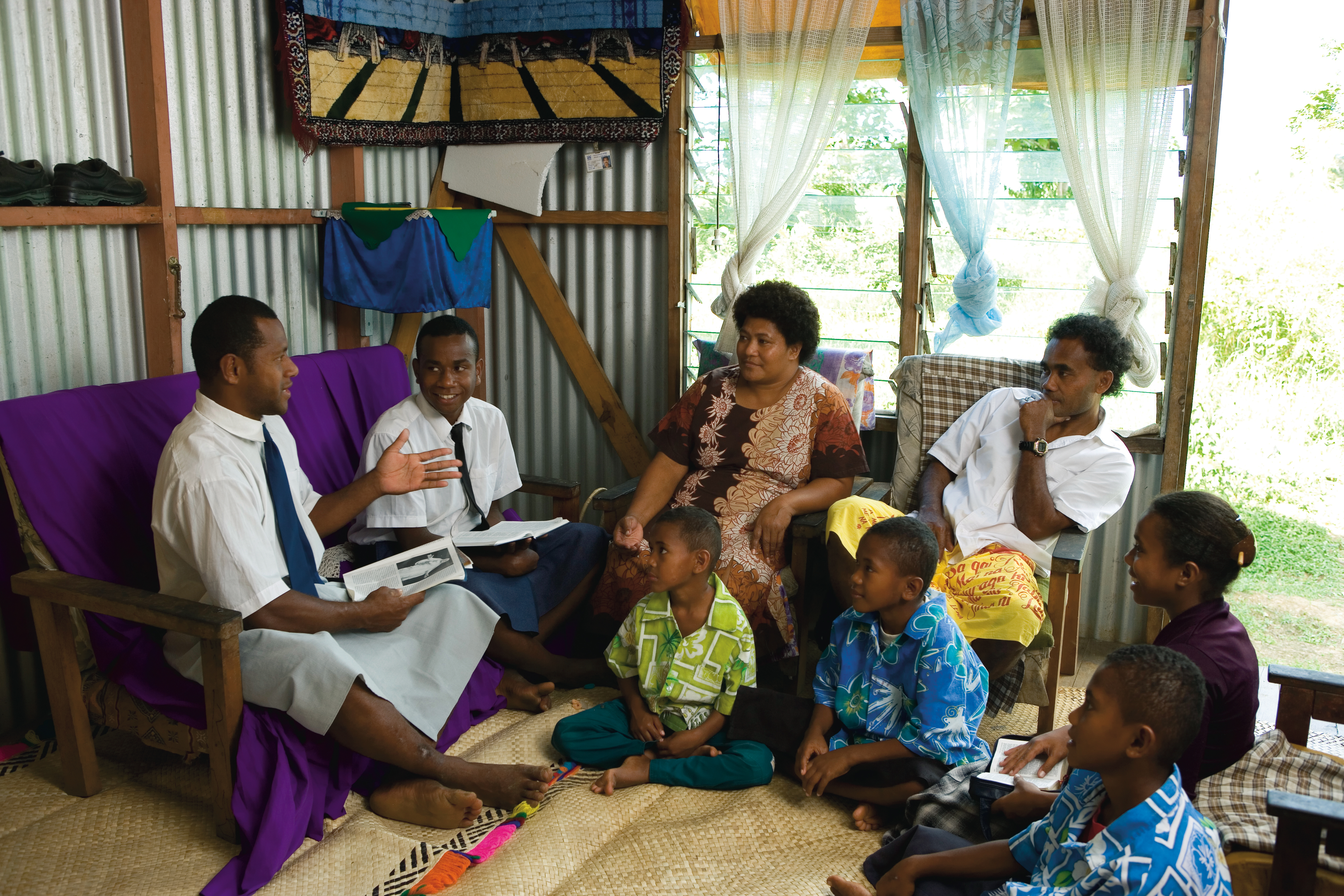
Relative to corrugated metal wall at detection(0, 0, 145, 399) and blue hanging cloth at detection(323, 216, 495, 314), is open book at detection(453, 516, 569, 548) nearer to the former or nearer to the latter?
blue hanging cloth at detection(323, 216, 495, 314)

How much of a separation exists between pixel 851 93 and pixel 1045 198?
0.91 m

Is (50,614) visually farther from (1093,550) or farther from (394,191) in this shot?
(1093,550)

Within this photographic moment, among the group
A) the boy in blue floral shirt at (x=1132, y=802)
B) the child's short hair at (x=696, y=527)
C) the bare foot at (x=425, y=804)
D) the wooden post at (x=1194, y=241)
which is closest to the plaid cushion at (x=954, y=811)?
the boy in blue floral shirt at (x=1132, y=802)

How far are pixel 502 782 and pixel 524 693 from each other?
65 cm

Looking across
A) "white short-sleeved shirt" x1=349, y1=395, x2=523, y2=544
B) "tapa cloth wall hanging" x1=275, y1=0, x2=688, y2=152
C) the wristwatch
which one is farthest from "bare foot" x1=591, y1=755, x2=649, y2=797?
"tapa cloth wall hanging" x1=275, y1=0, x2=688, y2=152

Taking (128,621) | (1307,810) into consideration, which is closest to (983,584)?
(1307,810)

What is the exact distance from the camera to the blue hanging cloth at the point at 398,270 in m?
4.09

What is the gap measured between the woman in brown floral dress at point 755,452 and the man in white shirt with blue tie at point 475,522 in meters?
0.18

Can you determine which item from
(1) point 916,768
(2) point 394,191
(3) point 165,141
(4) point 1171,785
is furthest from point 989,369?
(3) point 165,141

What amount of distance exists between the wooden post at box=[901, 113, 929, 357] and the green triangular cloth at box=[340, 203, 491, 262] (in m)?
1.79

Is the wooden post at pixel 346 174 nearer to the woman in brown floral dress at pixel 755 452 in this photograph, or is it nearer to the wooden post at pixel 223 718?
the woman in brown floral dress at pixel 755 452

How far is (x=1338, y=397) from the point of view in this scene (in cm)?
647

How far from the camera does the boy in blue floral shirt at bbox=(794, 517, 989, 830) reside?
258cm


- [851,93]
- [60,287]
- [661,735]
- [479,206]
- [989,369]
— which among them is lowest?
[661,735]
